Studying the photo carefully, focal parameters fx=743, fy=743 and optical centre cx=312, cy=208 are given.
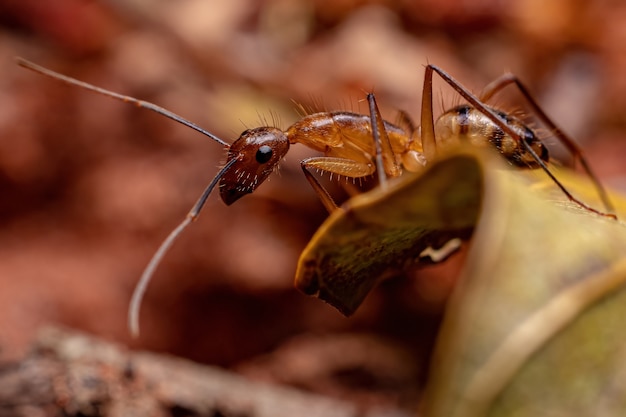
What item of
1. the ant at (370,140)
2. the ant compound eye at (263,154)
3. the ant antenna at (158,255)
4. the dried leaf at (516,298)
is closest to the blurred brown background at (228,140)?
the ant at (370,140)

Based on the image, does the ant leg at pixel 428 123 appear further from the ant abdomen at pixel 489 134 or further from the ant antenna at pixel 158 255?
the ant antenna at pixel 158 255

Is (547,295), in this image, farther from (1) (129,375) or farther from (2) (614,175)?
(2) (614,175)

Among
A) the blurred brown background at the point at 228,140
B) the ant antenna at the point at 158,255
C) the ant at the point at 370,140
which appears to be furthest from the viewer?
the blurred brown background at the point at 228,140

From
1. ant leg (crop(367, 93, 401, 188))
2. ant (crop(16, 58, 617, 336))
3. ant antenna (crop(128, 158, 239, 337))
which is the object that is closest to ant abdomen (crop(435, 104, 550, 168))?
ant (crop(16, 58, 617, 336))

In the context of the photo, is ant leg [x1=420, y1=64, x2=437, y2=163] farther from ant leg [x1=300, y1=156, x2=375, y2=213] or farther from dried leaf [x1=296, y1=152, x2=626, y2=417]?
dried leaf [x1=296, y1=152, x2=626, y2=417]

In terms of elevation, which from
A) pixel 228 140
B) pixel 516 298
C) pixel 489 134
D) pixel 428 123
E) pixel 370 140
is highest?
pixel 228 140

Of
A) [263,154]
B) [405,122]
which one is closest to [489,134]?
[405,122]

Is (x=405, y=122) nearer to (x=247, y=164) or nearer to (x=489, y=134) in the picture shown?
(x=489, y=134)
